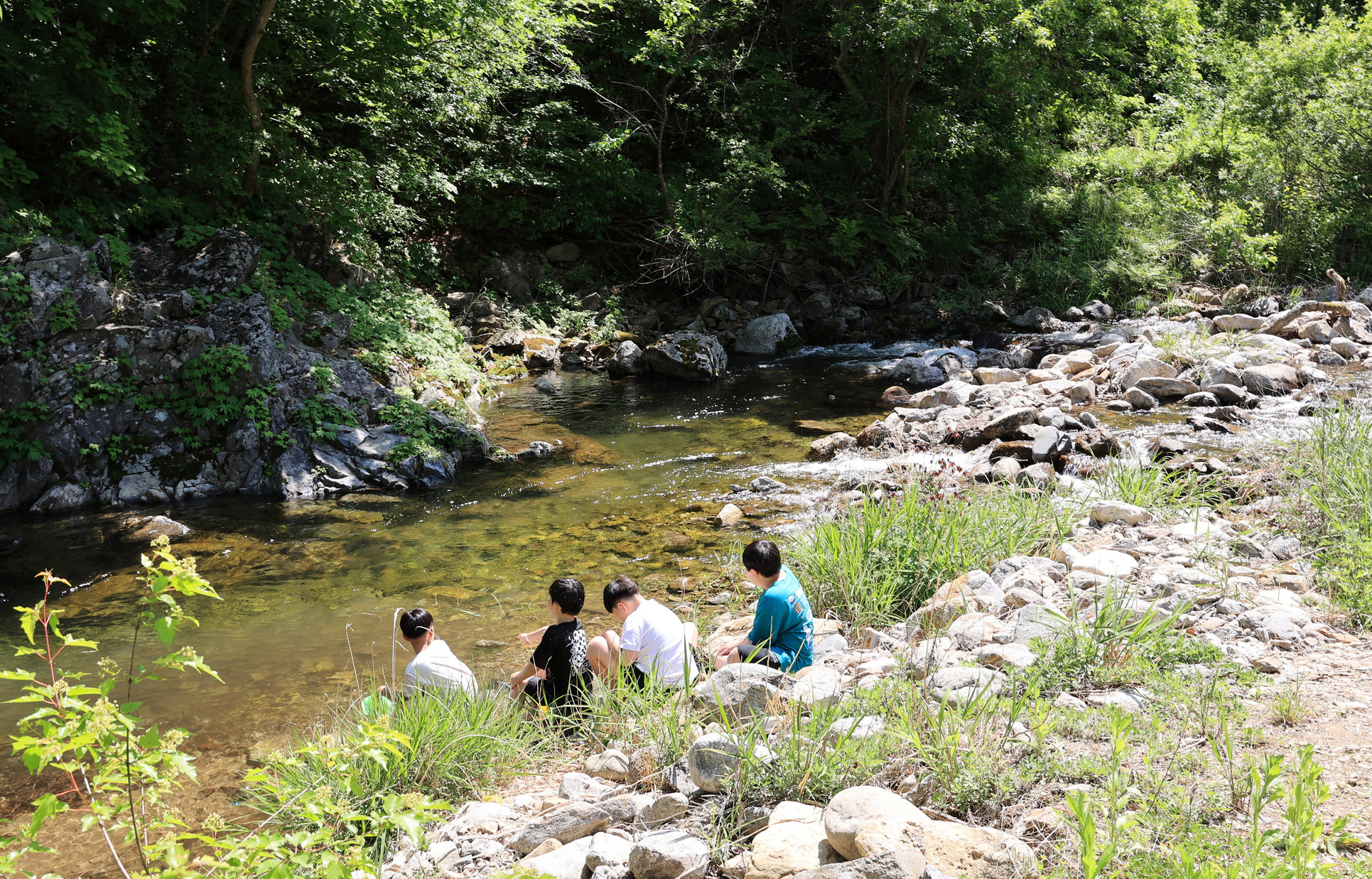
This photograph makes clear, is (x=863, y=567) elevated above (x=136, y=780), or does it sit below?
below

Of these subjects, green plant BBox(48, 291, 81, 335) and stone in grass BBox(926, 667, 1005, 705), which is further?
green plant BBox(48, 291, 81, 335)

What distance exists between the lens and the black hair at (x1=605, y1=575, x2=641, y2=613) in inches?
187

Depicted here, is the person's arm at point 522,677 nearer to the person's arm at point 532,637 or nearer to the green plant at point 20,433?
the person's arm at point 532,637

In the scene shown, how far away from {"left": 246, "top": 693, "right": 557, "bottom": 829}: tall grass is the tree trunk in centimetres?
1024

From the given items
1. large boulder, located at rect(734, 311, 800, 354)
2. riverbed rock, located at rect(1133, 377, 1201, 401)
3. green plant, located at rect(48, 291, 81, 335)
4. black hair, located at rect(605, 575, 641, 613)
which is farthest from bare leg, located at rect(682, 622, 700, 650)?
large boulder, located at rect(734, 311, 800, 354)

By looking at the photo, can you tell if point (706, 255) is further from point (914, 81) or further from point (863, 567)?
point (863, 567)

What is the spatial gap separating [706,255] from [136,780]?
1595 cm

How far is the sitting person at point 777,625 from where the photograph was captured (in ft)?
14.5

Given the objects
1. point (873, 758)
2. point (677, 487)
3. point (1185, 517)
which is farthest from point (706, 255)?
point (873, 758)

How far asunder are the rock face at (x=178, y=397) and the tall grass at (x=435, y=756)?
5.91 metres

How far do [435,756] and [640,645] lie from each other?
134 cm

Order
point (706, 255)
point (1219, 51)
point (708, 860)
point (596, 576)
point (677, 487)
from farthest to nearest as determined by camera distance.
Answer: point (1219, 51) → point (706, 255) → point (677, 487) → point (596, 576) → point (708, 860)

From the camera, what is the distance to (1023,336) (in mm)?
15008

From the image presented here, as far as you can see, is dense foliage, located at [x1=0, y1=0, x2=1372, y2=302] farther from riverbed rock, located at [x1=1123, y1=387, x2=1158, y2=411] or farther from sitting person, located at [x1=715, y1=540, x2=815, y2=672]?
sitting person, located at [x1=715, y1=540, x2=815, y2=672]
